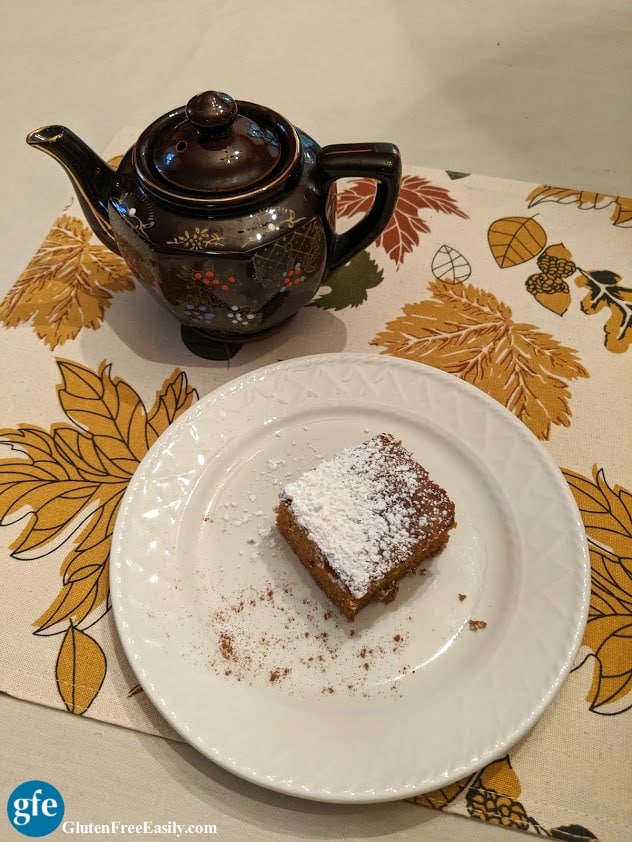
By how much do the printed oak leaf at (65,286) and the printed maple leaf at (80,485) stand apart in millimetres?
122

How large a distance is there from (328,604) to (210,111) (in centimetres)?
78

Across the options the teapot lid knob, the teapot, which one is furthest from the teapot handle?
the teapot lid knob

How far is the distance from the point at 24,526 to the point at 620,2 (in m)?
2.51

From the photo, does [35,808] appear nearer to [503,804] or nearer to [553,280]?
[503,804]

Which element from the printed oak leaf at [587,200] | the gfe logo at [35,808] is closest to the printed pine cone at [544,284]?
the printed oak leaf at [587,200]

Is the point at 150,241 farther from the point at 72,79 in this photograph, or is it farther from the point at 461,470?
the point at 72,79

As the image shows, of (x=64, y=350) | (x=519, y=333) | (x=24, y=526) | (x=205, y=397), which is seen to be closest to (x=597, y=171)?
(x=519, y=333)

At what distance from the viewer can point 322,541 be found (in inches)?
36.4

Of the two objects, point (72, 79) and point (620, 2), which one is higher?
point (72, 79)

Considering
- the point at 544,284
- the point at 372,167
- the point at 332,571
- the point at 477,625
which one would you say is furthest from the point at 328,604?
the point at 544,284

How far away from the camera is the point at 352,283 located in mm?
1408

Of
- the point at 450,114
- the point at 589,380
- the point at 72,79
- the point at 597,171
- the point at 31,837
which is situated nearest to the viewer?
the point at 31,837

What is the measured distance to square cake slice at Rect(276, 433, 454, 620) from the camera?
0.91 meters

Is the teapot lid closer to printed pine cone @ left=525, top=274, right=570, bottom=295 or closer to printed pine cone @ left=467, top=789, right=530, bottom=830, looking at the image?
printed pine cone @ left=525, top=274, right=570, bottom=295
